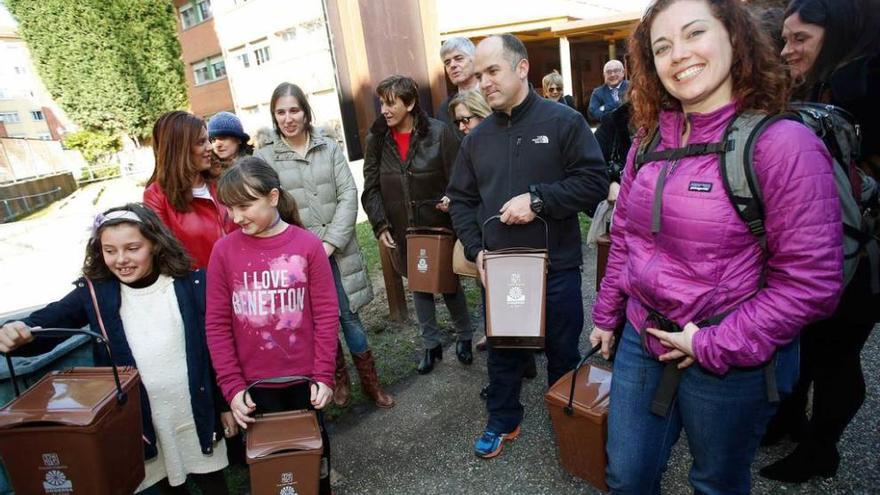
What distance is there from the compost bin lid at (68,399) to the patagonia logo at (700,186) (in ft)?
6.86

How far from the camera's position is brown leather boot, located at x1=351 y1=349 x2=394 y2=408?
3.48m

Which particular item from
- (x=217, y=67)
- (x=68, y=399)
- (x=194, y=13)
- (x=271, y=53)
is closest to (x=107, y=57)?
(x=271, y=53)

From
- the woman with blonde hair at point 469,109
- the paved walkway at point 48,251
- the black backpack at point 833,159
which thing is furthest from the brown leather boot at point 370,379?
the black backpack at point 833,159

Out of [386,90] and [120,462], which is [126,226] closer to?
[120,462]

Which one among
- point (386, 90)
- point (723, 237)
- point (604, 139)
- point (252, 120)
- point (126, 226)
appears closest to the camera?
point (723, 237)

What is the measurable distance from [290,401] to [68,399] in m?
0.93

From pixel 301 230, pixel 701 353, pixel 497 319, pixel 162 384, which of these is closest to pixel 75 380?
pixel 162 384

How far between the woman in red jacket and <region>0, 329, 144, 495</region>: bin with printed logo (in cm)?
93

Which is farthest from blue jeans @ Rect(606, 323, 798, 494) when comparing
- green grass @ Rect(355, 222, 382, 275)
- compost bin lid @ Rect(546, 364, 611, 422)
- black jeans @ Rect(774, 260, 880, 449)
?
green grass @ Rect(355, 222, 382, 275)

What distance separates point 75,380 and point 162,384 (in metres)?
0.35

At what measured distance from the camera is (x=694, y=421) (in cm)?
168

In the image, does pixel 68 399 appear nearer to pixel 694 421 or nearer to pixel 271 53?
pixel 694 421

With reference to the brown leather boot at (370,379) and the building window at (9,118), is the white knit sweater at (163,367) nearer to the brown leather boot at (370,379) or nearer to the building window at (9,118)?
the brown leather boot at (370,379)

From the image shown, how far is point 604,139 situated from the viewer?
12.5 feet
